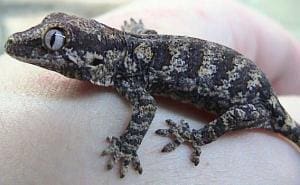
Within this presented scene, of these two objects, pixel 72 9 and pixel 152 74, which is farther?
pixel 72 9

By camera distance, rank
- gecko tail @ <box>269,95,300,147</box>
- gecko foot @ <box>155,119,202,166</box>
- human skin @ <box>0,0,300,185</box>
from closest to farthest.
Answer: human skin @ <box>0,0,300,185</box> → gecko foot @ <box>155,119,202,166</box> → gecko tail @ <box>269,95,300,147</box>

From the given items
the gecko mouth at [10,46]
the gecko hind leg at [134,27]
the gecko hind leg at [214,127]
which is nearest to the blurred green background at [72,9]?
the gecko hind leg at [134,27]

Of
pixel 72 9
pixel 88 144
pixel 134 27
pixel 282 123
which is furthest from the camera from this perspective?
pixel 72 9

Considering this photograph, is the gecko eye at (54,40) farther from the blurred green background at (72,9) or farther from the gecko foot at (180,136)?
the blurred green background at (72,9)

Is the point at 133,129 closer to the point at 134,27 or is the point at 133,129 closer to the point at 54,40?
the point at 54,40

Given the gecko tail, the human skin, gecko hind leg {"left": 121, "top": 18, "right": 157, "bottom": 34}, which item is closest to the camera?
the human skin

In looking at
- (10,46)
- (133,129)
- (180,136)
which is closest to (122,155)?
(133,129)

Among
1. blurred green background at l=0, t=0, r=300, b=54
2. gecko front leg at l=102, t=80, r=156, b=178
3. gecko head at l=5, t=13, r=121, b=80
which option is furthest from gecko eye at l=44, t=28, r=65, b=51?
blurred green background at l=0, t=0, r=300, b=54

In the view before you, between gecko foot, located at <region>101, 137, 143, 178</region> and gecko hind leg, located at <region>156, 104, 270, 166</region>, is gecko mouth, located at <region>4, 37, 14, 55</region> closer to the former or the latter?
gecko foot, located at <region>101, 137, 143, 178</region>
